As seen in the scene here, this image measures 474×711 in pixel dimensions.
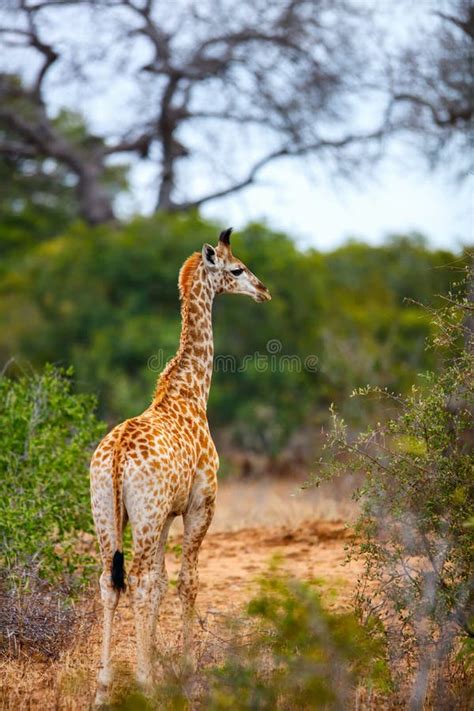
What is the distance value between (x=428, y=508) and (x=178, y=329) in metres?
11.4

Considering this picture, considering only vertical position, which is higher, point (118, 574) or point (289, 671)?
point (289, 671)

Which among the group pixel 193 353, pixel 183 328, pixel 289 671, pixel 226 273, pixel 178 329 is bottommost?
pixel 178 329

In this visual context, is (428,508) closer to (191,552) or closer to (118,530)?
(191,552)

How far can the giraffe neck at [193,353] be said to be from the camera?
6.34m

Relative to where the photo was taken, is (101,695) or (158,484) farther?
(158,484)

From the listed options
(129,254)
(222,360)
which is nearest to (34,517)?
(222,360)

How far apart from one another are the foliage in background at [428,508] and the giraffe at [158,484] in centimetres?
85

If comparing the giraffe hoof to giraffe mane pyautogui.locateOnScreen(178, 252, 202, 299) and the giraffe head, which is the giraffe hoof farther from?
the giraffe head

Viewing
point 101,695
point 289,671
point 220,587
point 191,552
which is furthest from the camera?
point 220,587

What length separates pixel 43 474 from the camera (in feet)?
22.9

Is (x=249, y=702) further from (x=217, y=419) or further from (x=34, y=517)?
(x=217, y=419)

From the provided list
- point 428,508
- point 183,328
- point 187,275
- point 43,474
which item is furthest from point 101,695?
point 187,275

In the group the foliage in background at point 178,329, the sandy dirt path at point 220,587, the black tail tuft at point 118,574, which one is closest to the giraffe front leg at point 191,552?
the sandy dirt path at point 220,587

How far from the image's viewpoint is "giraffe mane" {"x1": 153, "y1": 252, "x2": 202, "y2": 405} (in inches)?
246
